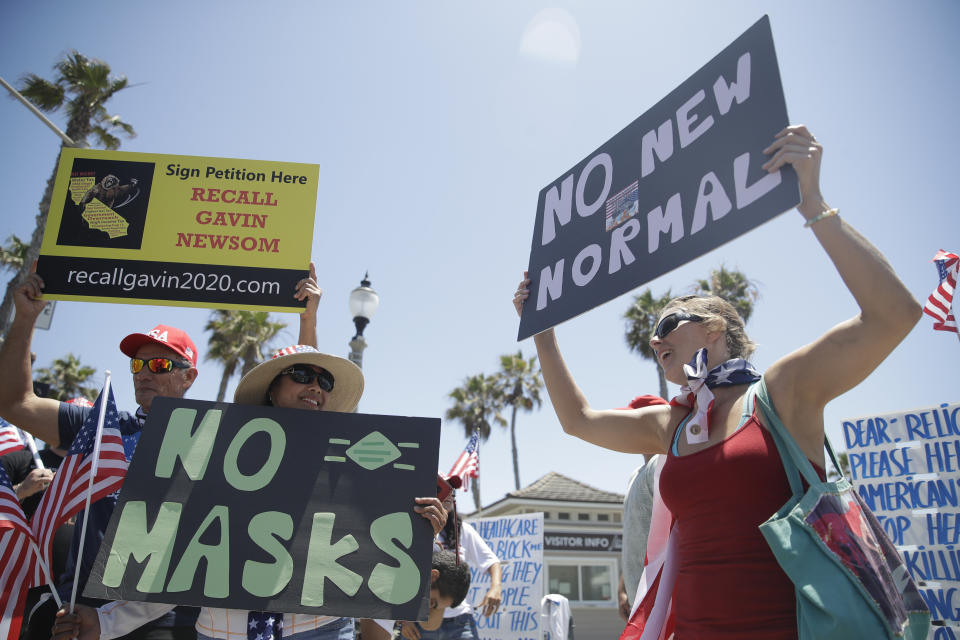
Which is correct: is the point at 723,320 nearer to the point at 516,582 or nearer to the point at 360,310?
the point at 360,310

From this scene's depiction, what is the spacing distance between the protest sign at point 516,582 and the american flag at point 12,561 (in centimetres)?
760

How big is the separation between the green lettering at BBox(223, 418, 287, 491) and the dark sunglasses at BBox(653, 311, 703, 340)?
5.13 ft

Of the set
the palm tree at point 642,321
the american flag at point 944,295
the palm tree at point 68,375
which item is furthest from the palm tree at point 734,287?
the palm tree at point 68,375

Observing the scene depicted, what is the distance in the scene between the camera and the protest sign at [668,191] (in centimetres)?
206

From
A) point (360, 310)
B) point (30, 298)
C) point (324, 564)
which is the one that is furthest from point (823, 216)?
point (360, 310)

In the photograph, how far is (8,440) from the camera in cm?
359

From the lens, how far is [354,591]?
2152mm

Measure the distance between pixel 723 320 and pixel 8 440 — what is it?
4023 millimetres

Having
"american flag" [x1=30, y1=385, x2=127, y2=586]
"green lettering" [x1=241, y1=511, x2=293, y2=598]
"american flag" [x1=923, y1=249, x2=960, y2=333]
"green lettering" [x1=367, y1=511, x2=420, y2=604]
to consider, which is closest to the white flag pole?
"american flag" [x1=30, y1=385, x2=127, y2=586]

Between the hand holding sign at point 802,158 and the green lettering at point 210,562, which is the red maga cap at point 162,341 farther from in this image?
the hand holding sign at point 802,158

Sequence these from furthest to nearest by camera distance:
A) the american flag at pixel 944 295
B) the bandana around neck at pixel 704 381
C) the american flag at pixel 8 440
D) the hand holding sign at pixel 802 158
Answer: the american flag at pixel 944 295
the american flag at pixel 8 440
the bandana around neck at pixel 704 381
the hand holding sign at pixel 802 158

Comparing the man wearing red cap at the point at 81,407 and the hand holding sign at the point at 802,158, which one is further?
the man wearing red cap at the point at 81,407

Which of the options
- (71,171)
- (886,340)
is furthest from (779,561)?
(71,171)

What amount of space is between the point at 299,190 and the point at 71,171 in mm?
1430
